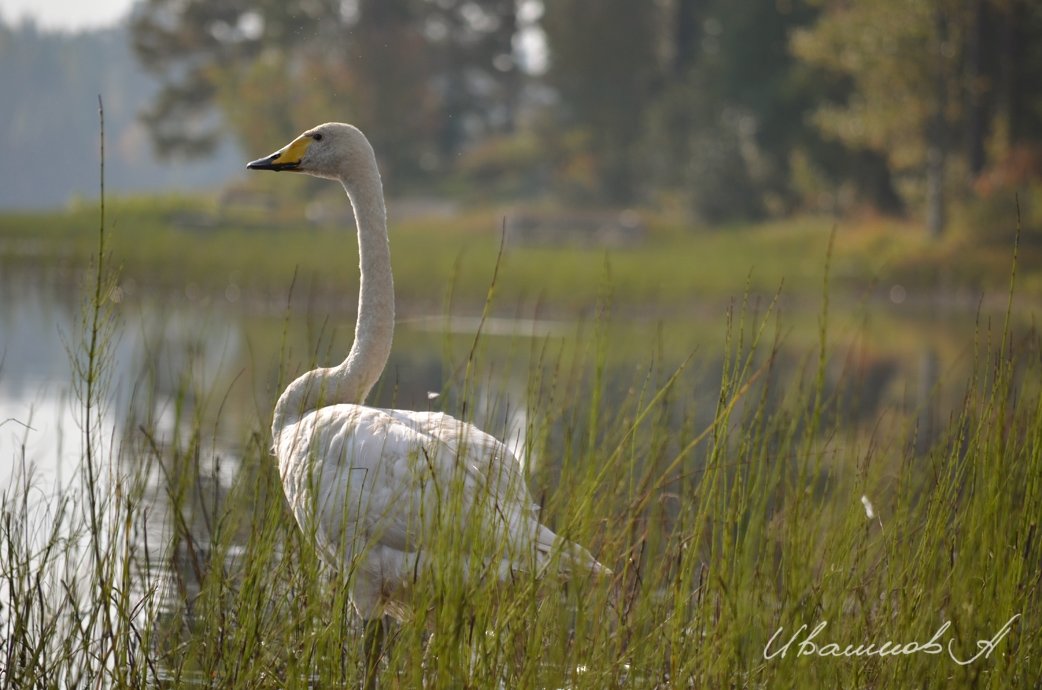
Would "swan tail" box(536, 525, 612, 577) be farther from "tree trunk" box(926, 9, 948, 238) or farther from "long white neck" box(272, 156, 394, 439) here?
"tree trunk" box(926, 9, 948, 238)

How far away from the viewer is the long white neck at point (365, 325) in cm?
511

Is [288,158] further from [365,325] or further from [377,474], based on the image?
[377,474]

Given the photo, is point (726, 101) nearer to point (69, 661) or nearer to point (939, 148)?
point (939, 148)

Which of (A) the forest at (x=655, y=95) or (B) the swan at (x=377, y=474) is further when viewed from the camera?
(A) the forest at (x=655, y=95)

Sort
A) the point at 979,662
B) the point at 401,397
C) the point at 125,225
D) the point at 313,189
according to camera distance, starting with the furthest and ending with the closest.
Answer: the point at 313,189 → the point at 125,225 → the point at 401,397 → the point at 979,662

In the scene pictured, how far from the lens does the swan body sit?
3.91m

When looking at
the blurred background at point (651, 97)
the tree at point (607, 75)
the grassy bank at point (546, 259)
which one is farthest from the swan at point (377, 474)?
the tree at point (607, 75)

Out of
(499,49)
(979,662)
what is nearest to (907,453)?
(979,662)

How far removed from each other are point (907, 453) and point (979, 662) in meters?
1.79

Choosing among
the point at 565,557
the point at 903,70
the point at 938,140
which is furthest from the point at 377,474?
the point at 938,140

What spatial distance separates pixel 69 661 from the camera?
411cm

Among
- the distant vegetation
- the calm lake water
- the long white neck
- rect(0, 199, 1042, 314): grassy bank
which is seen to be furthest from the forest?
the distant vegetation

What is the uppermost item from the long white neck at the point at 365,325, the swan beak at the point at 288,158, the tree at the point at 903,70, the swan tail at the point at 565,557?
the tree at the point at 903,70

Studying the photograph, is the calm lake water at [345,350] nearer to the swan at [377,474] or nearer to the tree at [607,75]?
the swan at [377,474]
